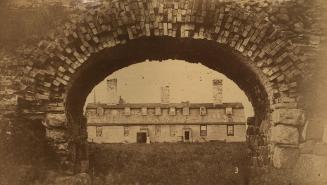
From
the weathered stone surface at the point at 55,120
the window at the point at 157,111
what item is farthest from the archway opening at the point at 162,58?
the window at the point at 157,111

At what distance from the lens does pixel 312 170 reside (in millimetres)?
7656

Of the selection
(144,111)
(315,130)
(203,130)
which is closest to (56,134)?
(315,130)

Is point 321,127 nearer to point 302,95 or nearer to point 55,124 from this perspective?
point 302,95

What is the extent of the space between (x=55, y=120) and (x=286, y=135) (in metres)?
3.96

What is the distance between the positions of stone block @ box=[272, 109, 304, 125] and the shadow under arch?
0.54 m

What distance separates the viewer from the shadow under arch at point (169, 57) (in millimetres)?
8727

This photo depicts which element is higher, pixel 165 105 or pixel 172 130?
pixel 165 105

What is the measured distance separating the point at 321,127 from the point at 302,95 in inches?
25.0

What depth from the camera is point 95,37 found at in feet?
27.7

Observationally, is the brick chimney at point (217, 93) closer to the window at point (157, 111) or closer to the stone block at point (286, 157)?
the window at point (157, 111)

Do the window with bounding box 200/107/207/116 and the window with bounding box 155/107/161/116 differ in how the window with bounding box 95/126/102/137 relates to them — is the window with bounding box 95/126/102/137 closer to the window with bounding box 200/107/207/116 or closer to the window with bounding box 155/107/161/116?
the window with bounding box 155/107/161/116

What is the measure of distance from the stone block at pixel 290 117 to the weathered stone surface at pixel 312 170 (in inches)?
23.6

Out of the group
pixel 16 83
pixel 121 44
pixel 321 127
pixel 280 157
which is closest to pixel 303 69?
pixel 321 127

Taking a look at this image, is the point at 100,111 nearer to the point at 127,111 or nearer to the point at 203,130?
the point at 127,111
